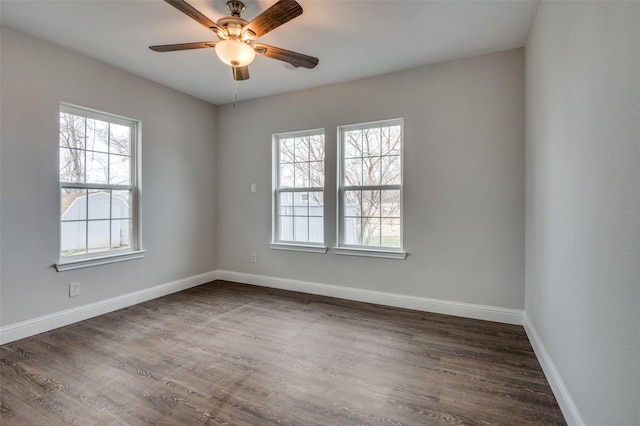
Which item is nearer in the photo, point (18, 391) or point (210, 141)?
point (18, 391)

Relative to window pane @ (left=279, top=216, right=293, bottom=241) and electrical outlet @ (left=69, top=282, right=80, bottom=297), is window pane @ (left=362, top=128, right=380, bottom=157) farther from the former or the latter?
electrical outlet @ (left=69, top=282, right=80, bottom=297)

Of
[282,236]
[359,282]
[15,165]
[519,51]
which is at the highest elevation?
[519,51]

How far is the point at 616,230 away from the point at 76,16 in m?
3.67

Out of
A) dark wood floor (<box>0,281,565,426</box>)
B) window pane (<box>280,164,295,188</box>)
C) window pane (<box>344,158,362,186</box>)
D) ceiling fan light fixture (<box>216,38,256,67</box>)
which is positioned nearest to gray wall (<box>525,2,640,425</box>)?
dark wood floor (<box>0,281,565,426</box>)

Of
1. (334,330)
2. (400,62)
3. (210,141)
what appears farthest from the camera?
(210,141)

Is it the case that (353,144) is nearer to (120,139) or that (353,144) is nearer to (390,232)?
(390,232)

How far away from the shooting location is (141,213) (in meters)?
3.56

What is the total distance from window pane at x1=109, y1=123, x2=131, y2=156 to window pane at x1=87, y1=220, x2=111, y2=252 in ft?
2.63

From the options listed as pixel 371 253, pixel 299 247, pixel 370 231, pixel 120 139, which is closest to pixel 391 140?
pixel 370 231

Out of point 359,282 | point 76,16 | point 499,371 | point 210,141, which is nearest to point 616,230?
point 499,371

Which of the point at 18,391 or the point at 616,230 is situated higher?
the point at 616,230

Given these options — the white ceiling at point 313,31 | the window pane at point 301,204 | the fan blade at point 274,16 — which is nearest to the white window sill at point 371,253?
the window pane at point 301,204

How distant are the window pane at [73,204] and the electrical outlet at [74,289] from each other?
2.14 feet

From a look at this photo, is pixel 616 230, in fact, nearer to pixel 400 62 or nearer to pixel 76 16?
pixel 400 62
